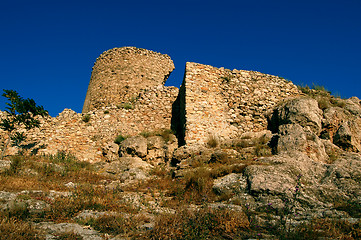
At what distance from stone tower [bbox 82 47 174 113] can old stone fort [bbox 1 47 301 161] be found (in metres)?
2.23

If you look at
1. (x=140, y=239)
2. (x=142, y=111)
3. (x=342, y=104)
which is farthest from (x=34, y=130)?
(x=342, y=104)

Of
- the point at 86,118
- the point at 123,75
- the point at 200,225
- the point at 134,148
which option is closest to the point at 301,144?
the point at 200,225

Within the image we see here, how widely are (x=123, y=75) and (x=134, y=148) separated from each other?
682 centimetres

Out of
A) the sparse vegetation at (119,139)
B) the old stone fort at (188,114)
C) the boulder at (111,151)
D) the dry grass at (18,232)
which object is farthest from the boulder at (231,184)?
the sparse vegetation at (119,139)

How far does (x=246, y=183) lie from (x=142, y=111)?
8193mm

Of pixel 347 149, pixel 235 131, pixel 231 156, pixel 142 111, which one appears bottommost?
pixel 231 156

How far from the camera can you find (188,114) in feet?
35.3

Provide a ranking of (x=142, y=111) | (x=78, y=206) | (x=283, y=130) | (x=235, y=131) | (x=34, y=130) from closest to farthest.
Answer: (x=78, y=206)
(x=283, y=130)
(x=235, y=131)
(x=34, y=130)
(x=142, y=111)

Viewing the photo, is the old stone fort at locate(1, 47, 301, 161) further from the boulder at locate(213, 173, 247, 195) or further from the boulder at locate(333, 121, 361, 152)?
the boulder at locate(213, 173, 247, 195)

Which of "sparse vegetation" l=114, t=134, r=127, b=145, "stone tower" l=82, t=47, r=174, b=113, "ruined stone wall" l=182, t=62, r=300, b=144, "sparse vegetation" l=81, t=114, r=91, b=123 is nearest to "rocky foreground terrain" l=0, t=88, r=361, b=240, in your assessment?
"sparse vegetation" l=114, t=134, r=127, b=145

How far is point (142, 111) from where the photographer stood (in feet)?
43.6

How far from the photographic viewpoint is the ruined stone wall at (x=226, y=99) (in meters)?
10.8

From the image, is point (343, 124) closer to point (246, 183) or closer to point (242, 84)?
point (242, 84)

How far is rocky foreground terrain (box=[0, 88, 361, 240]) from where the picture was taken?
386 cm
